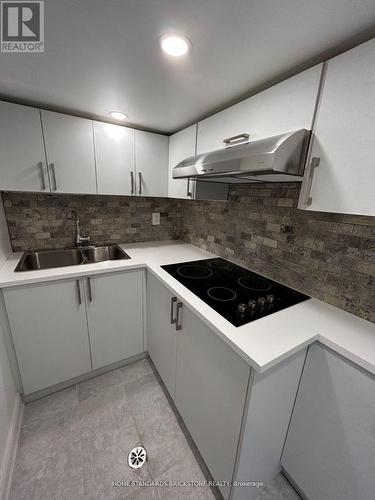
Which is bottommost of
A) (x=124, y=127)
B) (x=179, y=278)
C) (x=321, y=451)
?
(x=321, y=451)

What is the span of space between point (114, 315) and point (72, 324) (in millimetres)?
298

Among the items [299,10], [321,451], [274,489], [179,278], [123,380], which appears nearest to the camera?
[299,10]

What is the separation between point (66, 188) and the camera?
61.6 inches

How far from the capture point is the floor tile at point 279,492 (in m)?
1.06

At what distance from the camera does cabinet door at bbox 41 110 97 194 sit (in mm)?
1458

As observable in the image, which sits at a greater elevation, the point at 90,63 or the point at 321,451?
the point at 90,63

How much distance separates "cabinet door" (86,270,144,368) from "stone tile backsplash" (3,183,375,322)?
675 millimetres

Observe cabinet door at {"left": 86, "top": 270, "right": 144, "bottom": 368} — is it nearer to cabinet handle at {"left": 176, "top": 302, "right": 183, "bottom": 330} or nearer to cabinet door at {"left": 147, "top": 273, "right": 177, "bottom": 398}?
cabinet door at {"left": 147, "top": 273, "right": 177, "bottom": 398}

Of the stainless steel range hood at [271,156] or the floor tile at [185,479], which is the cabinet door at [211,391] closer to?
the floor tile at [185,479]

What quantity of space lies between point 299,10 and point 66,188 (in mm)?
1615

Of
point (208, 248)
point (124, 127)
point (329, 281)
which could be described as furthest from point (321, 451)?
point (124, 127)

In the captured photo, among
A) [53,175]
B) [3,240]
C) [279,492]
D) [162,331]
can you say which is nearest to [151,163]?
[53,175]

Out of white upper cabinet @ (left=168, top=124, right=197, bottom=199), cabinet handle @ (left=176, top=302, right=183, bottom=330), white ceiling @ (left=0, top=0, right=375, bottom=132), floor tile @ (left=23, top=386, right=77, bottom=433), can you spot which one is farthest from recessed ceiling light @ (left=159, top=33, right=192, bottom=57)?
floor tile @ (left=23, top=386, right=77, bottom=433)

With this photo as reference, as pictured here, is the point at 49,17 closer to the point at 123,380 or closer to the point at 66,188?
the point at 66,188
